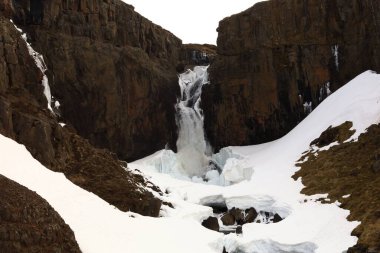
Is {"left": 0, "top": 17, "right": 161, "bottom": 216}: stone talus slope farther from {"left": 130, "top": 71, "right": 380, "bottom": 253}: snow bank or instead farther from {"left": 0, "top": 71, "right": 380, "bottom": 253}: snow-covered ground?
{"left": 130, "top": 71, "right": 380, "bottom": 253}: snow bank

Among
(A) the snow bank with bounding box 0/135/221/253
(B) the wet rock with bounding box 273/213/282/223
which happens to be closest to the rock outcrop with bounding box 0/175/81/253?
(A) the snow bank with bounding box 0/135/221/253

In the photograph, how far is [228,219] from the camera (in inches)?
1401

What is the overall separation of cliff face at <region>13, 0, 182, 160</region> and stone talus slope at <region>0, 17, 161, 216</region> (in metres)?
9.55

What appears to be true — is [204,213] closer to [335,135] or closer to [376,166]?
[376,166]

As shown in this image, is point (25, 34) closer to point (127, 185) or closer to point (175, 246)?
point (127, 185)

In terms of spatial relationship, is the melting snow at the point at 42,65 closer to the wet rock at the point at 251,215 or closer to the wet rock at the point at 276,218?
the wet rock at the point at 251,215

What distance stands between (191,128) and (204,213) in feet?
81.7

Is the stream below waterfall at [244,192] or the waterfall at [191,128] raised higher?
the waterfall at [191,128]

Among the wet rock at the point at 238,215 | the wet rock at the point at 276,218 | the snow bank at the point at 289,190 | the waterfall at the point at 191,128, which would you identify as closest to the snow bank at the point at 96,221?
the snow bank at the point at 289,190

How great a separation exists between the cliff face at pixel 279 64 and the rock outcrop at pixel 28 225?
3994 cm

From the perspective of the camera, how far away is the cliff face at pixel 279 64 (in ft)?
174

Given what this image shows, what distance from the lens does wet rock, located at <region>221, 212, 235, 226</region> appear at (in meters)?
35.4

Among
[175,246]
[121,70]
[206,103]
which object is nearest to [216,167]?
[206,103]

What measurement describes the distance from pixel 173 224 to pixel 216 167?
88.0 ft
